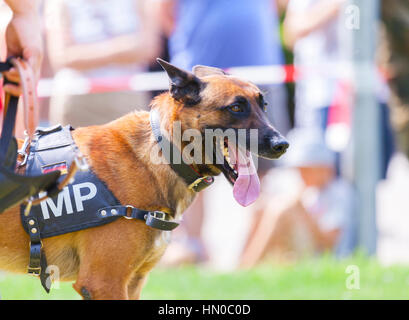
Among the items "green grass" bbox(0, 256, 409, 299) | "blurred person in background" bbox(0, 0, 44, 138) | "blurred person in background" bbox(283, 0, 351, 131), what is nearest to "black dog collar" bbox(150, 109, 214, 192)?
"blurred person in background" bbox(0, 0, 44, 138)

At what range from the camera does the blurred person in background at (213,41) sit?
5.54 m

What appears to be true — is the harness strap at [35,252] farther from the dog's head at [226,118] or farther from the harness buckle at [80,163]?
the dog's head at [226,118]

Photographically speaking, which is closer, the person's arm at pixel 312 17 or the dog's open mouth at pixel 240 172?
the dog's open mouth at pixel 240 172

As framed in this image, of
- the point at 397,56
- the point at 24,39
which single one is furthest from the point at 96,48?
the point at 397,56

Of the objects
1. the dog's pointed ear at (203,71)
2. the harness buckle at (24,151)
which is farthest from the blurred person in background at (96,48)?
the harness buckle at (24,151)

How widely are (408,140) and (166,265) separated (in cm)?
345

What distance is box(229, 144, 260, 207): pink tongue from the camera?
9.51 ft

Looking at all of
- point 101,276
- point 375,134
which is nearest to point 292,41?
point 375,134

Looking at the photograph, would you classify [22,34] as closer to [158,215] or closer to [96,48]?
[158,215]

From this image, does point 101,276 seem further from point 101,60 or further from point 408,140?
point 408,140

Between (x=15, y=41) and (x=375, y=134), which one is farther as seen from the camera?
(x=375, y=134)

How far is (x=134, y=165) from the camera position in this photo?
2.92m

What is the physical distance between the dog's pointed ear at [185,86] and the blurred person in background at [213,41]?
100 inches

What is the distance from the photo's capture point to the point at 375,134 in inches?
235
